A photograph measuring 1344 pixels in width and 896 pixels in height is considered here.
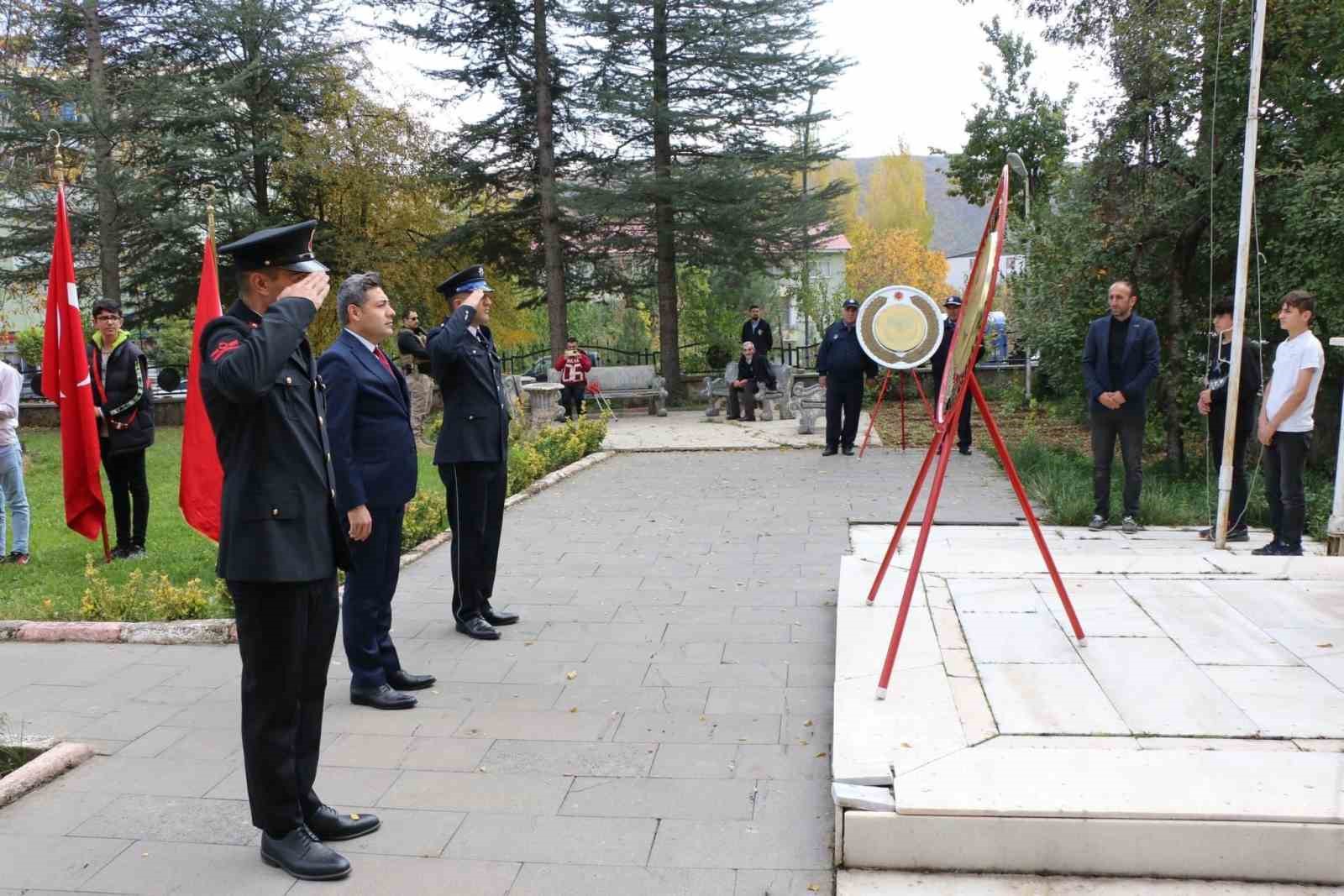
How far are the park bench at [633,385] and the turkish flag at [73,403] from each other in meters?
13.7

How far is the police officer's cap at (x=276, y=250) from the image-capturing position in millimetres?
3072

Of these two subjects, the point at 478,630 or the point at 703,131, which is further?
the point at 703,131

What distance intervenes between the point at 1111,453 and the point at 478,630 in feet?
17.4

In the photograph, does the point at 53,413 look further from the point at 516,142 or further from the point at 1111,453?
the point at 1111,453

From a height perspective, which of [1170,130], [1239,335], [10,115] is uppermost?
[10,115]

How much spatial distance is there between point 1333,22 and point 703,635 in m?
8.69

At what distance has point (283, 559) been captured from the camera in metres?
3.08

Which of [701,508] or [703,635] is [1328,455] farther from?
[703,635]

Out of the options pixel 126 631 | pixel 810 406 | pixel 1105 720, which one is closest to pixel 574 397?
pixel 810 406

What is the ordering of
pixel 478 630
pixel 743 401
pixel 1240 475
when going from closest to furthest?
pixel 478 630 < pixel 1240 475 < pixel 743 401

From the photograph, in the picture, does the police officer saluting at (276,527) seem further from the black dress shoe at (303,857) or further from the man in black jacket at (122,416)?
the man in black jacket at (122,416)

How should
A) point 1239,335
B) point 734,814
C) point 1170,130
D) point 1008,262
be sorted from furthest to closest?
Answer: point 1008,262 < point 1170,130 < point 1239,335 < point 734,814

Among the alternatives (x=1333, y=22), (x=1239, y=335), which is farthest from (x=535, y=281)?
(x=1239, y=335)

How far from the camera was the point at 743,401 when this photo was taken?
1895 cm
